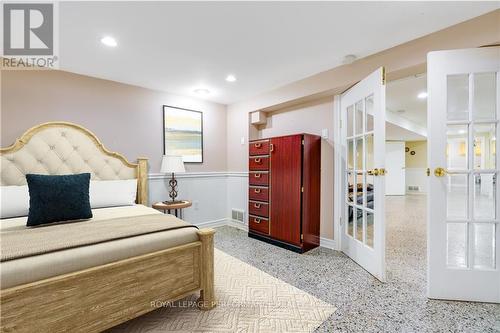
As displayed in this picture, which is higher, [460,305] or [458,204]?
[458,204]

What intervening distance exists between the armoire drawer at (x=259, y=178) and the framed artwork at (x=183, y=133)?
96 cm

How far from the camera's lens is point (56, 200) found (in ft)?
6.06

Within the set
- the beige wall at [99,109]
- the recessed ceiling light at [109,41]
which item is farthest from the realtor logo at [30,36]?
the recessed ceiling light at [109,41]

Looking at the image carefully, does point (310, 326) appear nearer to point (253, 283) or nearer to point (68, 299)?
point (253, 283)

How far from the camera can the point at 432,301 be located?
1764mm

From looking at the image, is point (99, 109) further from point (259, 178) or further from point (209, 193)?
point (259, 178)

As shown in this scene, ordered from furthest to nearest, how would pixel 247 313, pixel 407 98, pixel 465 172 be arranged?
pixel 407 98
pixel 465 172
pixel 247 313

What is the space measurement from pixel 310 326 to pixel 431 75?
2052mm

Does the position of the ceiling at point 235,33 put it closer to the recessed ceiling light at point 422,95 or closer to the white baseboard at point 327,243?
the white baseboard at point 327,243

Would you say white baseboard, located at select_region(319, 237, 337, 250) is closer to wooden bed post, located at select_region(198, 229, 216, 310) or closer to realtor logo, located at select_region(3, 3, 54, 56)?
wooden bed post, located at select_region(198, 229, 216, 310)

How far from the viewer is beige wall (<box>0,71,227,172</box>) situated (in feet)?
7.86

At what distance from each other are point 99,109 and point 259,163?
2156 millimetres

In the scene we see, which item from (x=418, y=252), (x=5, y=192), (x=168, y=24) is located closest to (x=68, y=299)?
(x=5, y=192)

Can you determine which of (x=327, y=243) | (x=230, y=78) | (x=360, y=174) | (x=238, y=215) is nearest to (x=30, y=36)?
(x=230, y=78)
